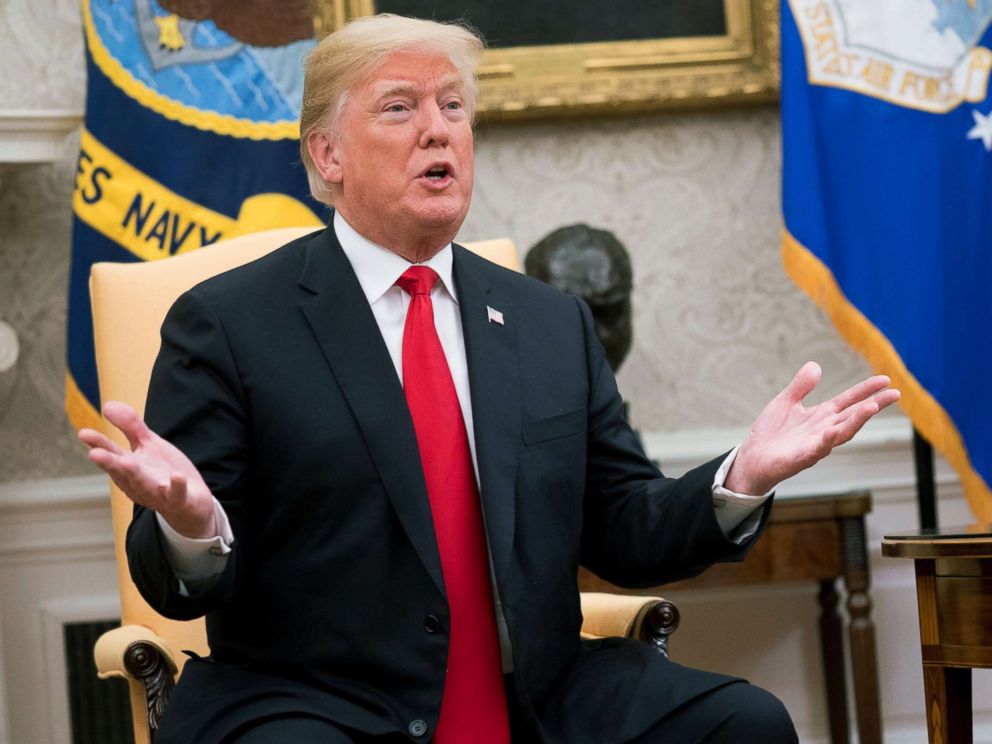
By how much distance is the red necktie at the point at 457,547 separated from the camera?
1866 mm

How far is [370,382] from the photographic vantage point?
76.2 inches

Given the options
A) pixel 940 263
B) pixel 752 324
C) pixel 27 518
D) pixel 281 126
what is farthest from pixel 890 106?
pixel 27 518

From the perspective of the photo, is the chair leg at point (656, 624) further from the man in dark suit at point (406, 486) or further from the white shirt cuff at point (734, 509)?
the white shirt cuff at point (734, 509)

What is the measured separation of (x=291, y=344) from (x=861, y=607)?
1.98m

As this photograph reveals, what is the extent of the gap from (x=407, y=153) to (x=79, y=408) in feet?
5.30

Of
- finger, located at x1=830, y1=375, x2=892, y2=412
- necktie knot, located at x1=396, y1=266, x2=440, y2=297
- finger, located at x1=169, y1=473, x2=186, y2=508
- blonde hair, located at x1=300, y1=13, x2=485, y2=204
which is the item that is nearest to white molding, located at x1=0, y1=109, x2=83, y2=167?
blonde hair, located at x1=300, y1=13, x2=485, y2=204

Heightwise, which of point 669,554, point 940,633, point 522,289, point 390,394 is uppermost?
point 522,289

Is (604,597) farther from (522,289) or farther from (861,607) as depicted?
(861,607)

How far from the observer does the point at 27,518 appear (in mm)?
3631

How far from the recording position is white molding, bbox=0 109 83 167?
3.37 m

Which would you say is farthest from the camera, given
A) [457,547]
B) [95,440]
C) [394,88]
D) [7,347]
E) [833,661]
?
[833,661]

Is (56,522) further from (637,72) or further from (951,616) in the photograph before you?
(951,616)

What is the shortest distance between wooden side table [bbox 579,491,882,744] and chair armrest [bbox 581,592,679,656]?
3.25 feet

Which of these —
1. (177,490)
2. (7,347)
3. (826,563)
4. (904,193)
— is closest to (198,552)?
(177,490)
